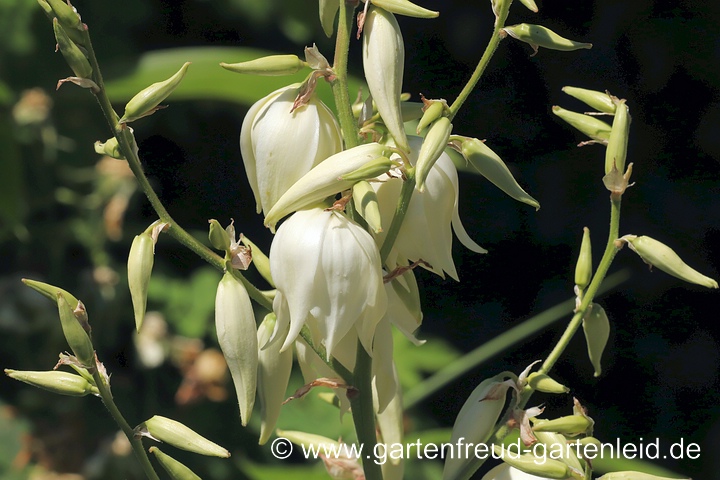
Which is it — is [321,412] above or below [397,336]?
below

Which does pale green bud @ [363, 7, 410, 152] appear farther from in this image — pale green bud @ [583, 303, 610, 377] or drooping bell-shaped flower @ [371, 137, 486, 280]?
pale green bud @ [583, 303, 610, 377]

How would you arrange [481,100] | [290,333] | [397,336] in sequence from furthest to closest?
[481,100] → [397,336] → [290,333]

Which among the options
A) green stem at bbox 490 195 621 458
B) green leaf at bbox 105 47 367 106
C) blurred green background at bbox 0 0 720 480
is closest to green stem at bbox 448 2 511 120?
green stem at bbox 490 195 621 458

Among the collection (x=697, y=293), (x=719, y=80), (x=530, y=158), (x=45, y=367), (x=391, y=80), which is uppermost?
(x=391, y=80)

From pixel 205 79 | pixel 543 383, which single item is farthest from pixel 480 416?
pixel 205 79

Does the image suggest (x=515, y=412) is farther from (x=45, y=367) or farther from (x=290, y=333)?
(x=45, y=367)

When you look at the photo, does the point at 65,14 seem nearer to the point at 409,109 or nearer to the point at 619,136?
the point at 409,109

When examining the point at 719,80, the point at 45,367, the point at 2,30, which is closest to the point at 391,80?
the point at 45,367
